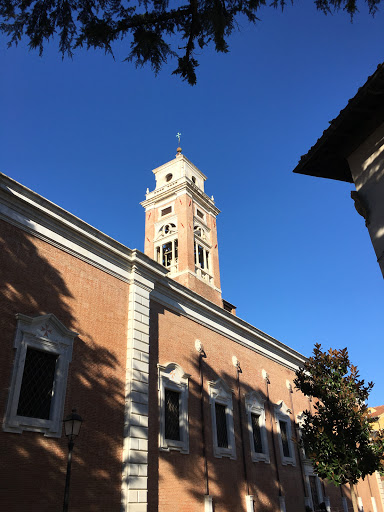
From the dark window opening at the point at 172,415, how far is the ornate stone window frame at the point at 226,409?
2.15 metres

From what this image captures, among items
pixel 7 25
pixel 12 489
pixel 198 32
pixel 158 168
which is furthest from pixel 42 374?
pixel 158 168

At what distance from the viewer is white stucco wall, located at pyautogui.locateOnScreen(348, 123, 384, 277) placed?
703 centimetres

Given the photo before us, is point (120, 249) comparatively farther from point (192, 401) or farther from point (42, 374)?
point (192, 401)

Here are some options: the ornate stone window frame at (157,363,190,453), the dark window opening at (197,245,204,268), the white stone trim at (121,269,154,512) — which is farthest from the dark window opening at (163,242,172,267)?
the ornate stone window frame at (157,363,190,453)

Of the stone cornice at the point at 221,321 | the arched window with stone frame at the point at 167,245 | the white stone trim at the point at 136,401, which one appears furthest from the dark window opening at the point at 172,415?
the arched window with stone frame at the point at 167,245

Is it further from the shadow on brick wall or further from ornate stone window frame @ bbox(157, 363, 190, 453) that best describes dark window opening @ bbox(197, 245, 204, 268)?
the shadow on brick wall

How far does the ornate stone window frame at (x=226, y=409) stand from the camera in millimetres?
16422

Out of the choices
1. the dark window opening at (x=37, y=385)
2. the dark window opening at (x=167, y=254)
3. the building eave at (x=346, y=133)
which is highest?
the dark window opening at (x=167, y=254)

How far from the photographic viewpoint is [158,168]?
26.8 meters

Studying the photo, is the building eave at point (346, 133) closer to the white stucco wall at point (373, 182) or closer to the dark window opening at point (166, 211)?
the white stucco wall at point (373, 182)

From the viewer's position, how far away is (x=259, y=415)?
66.3 feet

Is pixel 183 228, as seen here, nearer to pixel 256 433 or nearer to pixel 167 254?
pixel 167 254

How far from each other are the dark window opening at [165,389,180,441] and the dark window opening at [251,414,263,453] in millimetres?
5817

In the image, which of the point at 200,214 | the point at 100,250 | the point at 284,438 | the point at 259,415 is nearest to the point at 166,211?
the point at 200,214
